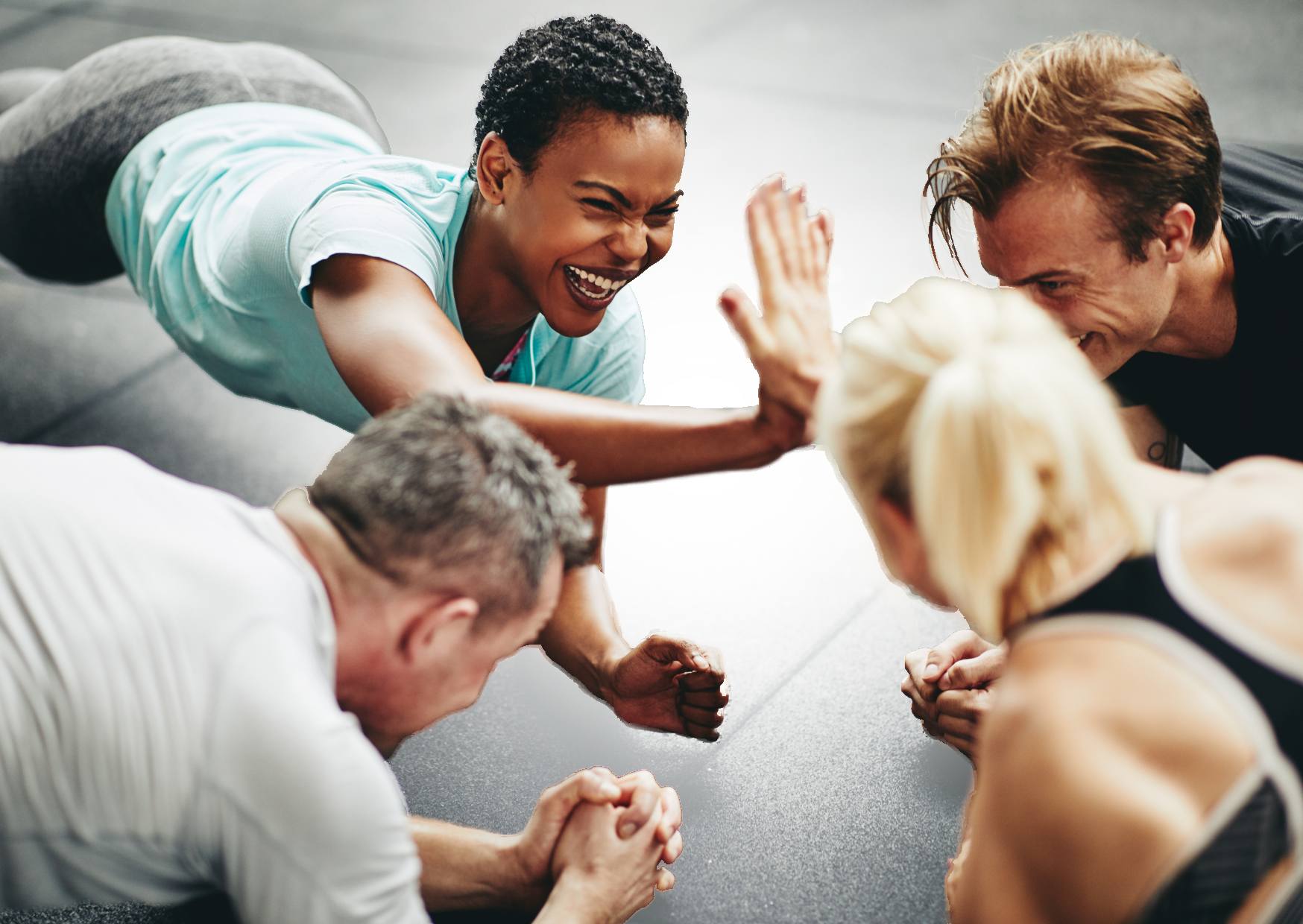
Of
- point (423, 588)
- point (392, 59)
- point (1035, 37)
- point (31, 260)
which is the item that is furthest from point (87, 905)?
point (1035, 37)

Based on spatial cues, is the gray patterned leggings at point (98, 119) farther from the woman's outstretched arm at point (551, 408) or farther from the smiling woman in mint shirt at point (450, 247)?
the woman's outstretched arm at point (551, 408)

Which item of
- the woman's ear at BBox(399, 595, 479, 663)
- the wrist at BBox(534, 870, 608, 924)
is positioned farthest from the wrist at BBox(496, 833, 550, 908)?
the woman's ear at BBox(399, 595, 479, 663)

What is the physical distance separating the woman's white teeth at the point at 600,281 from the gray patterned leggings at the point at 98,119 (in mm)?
1020

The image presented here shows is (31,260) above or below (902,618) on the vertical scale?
above

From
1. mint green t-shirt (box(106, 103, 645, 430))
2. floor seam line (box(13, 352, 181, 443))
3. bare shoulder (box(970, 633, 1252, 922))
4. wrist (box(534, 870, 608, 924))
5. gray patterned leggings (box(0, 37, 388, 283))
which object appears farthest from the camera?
floor seam line (box(13, 352, 181, 443))

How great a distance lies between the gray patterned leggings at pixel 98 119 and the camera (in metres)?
2.33

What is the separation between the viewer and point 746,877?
1626 millimetres

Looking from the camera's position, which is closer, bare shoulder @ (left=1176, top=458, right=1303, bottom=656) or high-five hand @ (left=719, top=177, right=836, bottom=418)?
bare shoulder @ (left=1176, top=458, right=1303, bottom=656)

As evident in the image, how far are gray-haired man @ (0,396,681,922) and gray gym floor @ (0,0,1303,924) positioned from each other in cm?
49

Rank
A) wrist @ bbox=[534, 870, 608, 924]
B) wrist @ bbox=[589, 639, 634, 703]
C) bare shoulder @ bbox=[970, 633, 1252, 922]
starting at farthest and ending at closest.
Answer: wrist @ bbox=[589, 639, 634, 703]
wrist @ bbox=[534, 870, 608, 924]
bare shoulder @ bbox=[970, 633, 1252, 922]

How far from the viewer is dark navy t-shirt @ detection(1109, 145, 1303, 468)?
1.75m

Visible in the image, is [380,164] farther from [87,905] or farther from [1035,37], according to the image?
[1035,37]

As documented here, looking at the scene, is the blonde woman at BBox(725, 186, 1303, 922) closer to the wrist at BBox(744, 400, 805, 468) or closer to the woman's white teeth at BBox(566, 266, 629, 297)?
the wrist at BBox(744, 400, 805, 468)

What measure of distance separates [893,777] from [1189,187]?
91cm
